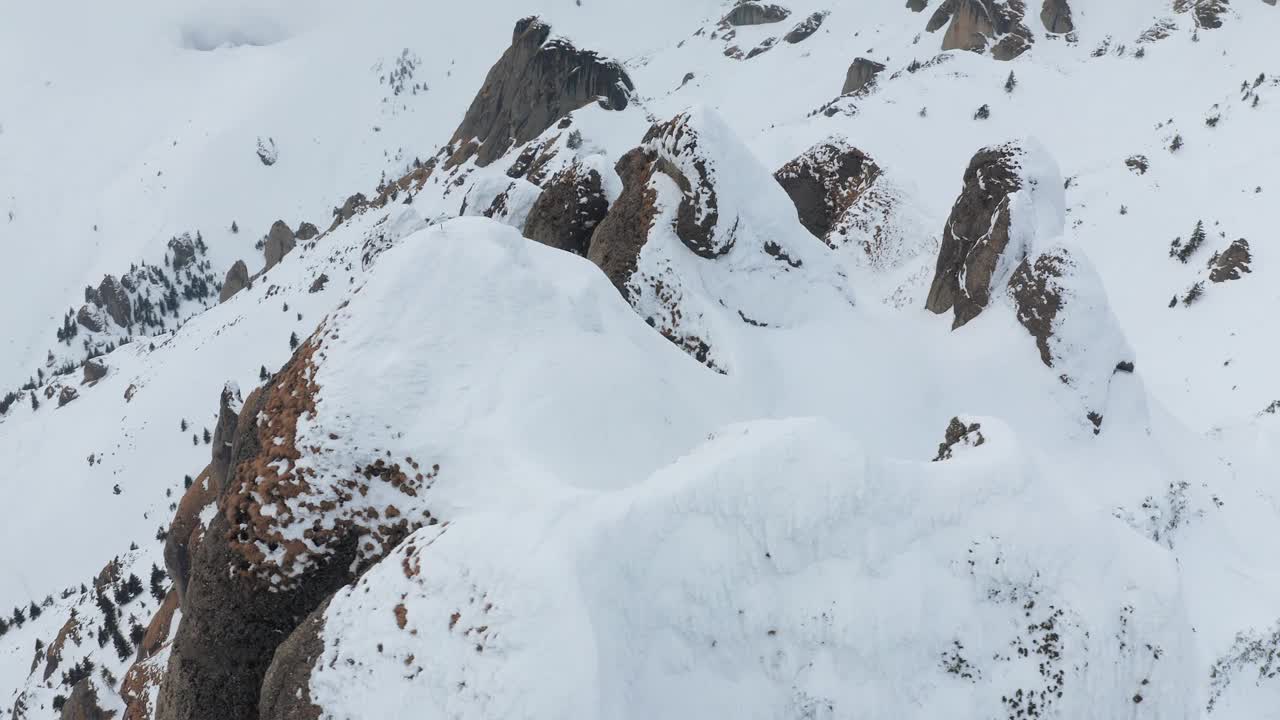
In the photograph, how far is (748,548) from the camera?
9234 mm

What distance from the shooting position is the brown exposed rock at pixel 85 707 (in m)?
27.1

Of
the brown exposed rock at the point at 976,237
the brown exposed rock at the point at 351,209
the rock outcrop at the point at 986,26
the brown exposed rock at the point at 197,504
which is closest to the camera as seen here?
the brown exposed rock at the point at 197,504

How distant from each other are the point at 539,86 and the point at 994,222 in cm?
6407

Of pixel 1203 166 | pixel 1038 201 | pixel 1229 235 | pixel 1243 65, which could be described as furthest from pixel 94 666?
pixel 1243 65


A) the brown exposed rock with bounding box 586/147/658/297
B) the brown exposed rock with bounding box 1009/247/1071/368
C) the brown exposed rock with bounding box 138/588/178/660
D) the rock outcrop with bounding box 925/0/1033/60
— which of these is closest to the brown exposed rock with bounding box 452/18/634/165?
the rock outcrop with bounding box 925/0/1033/60

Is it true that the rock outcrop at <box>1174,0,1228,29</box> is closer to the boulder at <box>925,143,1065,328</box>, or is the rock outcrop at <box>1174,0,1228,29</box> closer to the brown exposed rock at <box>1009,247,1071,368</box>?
the boulder at <box>925,143,1065,328</box>

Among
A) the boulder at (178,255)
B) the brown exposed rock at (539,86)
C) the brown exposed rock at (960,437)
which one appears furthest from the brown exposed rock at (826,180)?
the boulder at (178,255)

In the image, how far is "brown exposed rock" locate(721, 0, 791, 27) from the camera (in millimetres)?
108875

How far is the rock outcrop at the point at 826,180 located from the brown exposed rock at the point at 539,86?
38493mm

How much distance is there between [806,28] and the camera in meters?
92.2

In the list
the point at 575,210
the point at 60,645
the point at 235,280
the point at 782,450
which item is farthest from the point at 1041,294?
the point at 235,280

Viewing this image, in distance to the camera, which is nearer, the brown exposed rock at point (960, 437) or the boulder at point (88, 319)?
the brown exposed rock at point (960, 437)

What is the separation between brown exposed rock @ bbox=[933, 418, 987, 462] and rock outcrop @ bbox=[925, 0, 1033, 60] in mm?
66226

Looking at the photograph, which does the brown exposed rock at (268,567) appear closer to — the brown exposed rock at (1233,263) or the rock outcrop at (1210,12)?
the brown exposed rock at (1233,263)
